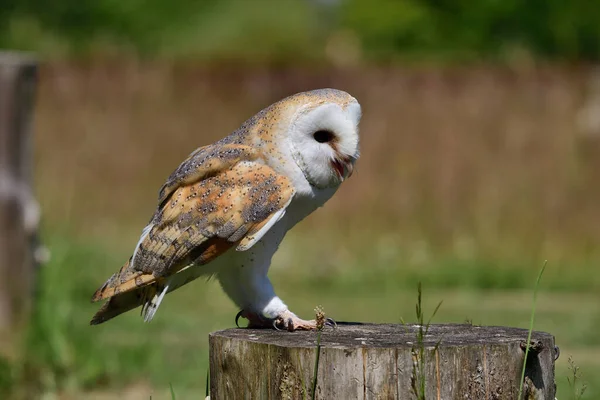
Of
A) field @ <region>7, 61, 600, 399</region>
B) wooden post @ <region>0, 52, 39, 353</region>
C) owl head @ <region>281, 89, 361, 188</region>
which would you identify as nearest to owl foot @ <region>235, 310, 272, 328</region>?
owl head @ <region>281, 89, 361, 188</region>

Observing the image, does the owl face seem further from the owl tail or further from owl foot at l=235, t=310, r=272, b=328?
the owl tail

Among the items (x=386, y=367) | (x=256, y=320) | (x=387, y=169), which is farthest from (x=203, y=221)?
(x=387, y=169)

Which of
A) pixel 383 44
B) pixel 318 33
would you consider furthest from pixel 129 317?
pixel 318 33

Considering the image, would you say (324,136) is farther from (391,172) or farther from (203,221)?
(391,172)

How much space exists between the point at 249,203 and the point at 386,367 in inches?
31.5

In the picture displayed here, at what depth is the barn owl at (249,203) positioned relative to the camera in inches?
137

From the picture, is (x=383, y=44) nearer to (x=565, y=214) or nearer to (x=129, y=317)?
(x=565, y=214)

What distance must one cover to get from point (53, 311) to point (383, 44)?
34.2 ft

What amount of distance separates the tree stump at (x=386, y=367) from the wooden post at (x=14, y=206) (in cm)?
363

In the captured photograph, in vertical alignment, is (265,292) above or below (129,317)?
below

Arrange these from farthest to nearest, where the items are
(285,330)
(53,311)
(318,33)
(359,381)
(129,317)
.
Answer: (318,33), (129,317), (53,311), (285,330), (359,381)

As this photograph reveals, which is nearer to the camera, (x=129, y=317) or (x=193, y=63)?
(x=129, y=317)

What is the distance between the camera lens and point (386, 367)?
9.78 ft

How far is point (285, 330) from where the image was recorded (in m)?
3.55
